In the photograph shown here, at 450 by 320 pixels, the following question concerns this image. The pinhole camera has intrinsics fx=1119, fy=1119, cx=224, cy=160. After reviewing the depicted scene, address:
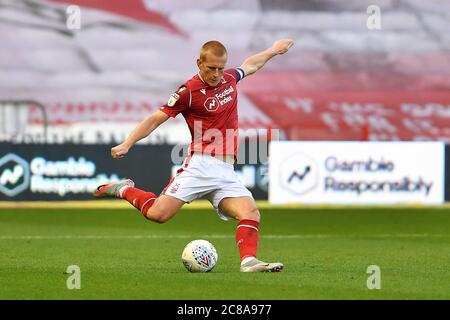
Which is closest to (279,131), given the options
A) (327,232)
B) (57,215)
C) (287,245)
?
(57,215)

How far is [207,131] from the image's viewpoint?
938 cm

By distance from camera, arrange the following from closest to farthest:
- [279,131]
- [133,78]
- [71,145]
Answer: [71,145]
[279,131]
[133,78]

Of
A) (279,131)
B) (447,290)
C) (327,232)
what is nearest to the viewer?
(447,290)

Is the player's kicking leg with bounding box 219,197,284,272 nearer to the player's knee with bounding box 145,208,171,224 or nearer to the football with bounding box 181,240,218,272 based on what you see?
the football with bounding box 181,240,218,272

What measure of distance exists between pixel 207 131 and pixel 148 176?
11295 mm

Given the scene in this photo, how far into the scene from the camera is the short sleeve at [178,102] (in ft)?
30.2

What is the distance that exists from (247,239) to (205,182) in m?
0.60

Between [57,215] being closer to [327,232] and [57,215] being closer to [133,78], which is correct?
[327,232]

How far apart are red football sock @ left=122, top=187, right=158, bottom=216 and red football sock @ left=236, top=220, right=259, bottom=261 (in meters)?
0.83

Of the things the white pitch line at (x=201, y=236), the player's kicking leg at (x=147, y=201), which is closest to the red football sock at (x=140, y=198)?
the player's kicking leg at (x=147, y=201)

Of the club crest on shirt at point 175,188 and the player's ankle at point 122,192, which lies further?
the player's ankle at point 122,192

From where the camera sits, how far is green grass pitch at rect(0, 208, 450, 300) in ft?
26.3

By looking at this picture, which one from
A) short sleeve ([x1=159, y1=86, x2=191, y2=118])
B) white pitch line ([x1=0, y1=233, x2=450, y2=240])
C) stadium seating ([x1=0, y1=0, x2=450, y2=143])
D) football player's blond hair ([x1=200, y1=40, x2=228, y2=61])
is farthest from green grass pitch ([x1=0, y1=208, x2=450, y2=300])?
stadium seating ([x1=0, y1=0, x2=450, y2=143])

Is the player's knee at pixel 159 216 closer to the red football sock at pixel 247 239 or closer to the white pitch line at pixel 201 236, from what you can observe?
the red football sock at pixel 247 239
